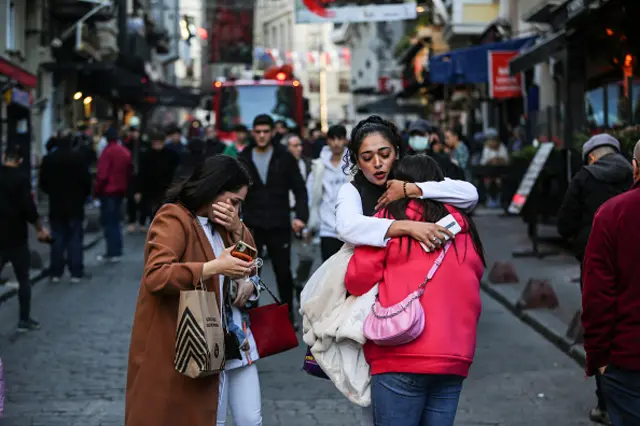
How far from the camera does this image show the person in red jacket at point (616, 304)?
14.3 feet

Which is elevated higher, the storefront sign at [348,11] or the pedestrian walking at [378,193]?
the storefront sign at [348,11]

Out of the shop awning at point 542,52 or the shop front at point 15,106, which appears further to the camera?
the shop front at point 15,106

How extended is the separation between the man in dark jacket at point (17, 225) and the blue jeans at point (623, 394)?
298 inches

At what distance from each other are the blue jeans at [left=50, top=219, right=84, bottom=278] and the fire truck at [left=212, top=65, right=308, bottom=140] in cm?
1381

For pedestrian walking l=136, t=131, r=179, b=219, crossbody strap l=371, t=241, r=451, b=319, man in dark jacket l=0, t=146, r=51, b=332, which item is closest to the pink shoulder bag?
crossbody strap l=371, t=241, r=451, b=319

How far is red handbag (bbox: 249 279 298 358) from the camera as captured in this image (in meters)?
5.17

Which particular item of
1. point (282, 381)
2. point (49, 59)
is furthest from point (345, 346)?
point (49, 59)

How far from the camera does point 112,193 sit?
57.9 ft

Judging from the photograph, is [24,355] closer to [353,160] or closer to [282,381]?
[282,381]

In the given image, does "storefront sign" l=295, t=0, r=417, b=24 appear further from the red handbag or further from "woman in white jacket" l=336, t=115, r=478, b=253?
"woman in white jacket" l=336, t=115, r=478, b=253

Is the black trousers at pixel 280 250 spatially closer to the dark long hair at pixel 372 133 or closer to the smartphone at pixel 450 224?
the dark long hair at pixel 372 133

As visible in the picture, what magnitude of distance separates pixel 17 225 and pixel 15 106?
58.8 ft

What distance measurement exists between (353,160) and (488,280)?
9935 mm

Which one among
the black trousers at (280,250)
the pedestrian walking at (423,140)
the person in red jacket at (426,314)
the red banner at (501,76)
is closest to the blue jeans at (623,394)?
the person in red jacket at (426,314)
